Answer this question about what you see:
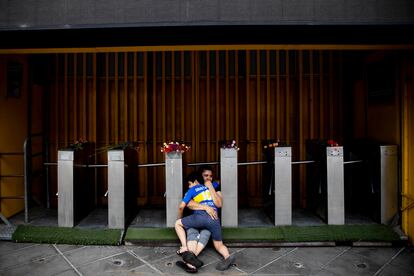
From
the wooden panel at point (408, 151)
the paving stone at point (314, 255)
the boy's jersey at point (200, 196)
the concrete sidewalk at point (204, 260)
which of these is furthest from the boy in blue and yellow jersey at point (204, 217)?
the wooden panel at point (408, 151)

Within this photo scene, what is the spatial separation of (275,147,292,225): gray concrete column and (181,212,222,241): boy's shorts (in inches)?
60.4

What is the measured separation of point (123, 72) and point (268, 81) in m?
3.57

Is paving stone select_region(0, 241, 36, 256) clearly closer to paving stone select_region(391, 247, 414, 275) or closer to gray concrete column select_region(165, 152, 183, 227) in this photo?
gray concrete column select_region(165, 152, 183, 227)

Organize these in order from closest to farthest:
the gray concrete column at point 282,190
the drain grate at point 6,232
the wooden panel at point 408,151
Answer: the wooden panel at point 408,151 → the drain grate at point 6,232 → the gray concrete column at point 282,190

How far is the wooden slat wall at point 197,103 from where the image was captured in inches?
A: 326

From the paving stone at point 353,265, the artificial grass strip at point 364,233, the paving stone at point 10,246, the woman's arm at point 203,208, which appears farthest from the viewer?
the artificial grass strip at point 364,233

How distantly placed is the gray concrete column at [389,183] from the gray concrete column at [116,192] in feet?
16.2

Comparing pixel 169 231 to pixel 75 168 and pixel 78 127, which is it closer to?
pixel 75 168

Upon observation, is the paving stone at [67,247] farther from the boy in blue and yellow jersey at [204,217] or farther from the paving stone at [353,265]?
the paving stone at [353,265]

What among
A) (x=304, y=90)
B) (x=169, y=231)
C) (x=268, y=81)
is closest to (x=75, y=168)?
(x=169, y=231)

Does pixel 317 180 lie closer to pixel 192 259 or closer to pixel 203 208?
pixel 203 208

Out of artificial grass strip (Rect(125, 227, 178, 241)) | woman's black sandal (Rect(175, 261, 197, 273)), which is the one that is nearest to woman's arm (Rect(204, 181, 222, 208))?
artificial grass strip (Rect(125, 227, 178, 241))

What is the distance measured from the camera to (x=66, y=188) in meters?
6.51

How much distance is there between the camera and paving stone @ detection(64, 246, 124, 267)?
5.45 metres
